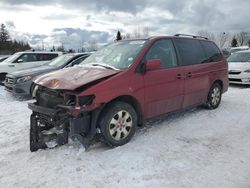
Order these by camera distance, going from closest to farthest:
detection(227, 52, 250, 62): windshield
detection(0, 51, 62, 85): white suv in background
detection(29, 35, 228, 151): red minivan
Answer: detection(29, 35, 228, 151): red minivan, detection(0, 51, 62, 85): white suv in background, detection(227, 52, 250, 62): windshield

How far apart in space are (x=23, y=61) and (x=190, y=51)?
8575mm

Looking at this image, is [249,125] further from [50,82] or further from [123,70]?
[50,82]

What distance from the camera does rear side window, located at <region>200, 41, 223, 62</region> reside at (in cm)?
660

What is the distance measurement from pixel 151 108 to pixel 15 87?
529cm

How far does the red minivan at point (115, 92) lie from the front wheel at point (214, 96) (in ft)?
2.89

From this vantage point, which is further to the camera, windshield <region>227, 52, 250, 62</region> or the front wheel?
windshield <region>227, 52, 250, 62</region>

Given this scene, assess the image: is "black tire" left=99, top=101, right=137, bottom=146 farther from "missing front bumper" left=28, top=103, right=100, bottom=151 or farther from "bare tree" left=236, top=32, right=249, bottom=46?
"bare tree" left=236, top=32, right=249, bottom=46

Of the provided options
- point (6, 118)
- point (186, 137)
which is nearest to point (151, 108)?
point (186, 137)

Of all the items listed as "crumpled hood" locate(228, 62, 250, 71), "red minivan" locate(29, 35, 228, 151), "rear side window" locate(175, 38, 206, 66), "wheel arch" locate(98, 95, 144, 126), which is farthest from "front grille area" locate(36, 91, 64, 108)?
"crumpled hood" locate(228, 62, 250, 71)

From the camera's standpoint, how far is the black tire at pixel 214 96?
21.9 ft

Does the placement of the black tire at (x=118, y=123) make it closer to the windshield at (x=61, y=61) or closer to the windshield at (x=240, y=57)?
the windshield at (x=61, y=61)

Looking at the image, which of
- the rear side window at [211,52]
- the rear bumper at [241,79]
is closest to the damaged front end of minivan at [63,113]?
the rear side window at [211,52]

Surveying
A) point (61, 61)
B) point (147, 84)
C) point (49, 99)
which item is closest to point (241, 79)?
point (61, 61)

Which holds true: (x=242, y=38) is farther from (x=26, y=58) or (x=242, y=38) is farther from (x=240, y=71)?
(x=26, y=58)
